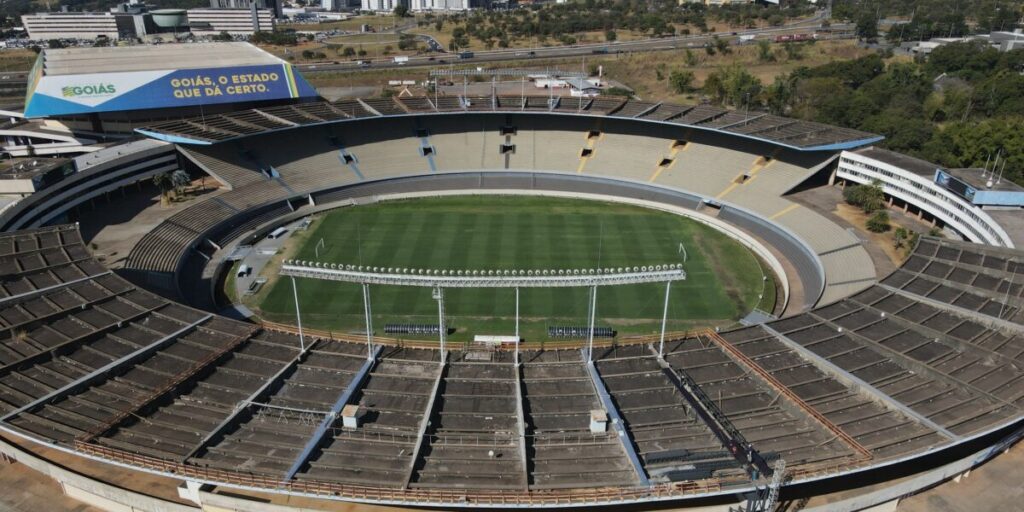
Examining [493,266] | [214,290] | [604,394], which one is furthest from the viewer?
[493,266]

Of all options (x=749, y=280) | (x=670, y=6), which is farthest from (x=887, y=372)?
(x=670, y=6)

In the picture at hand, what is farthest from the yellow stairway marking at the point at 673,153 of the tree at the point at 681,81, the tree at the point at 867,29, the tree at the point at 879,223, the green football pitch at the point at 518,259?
the tree at the point at 867,29

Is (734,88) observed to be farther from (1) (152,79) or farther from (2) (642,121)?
(1) (152,79)

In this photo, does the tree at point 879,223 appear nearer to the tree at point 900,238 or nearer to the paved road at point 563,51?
the tree at point 900,238

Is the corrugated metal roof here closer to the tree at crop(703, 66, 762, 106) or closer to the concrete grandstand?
the concrete grandstand

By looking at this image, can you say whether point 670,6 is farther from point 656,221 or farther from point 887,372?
point 887,372
